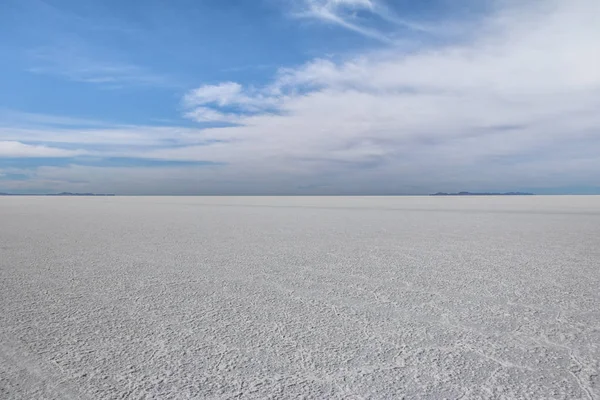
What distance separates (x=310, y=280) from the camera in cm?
388

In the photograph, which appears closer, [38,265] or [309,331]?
[309,331]

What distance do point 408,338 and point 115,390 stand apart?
1564mm

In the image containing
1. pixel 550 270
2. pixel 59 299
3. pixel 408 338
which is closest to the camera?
pixel 408 338

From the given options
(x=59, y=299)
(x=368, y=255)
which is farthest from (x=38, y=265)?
(x=368, y=255)

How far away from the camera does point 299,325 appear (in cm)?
266

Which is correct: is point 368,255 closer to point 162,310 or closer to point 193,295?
point 193,295

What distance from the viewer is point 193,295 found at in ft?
11.0

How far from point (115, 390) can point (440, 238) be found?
19.6 ft

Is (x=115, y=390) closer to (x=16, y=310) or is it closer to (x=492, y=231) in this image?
(x=16, y=310)

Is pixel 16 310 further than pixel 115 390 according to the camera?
Yes

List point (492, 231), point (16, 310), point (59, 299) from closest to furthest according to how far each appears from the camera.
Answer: point (16, 310) < point (59, 299) < point (492, 231)

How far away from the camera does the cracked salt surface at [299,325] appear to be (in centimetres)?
191

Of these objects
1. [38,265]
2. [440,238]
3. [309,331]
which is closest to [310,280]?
[309,331]

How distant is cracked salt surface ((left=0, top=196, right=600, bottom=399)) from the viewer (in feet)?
6.26
